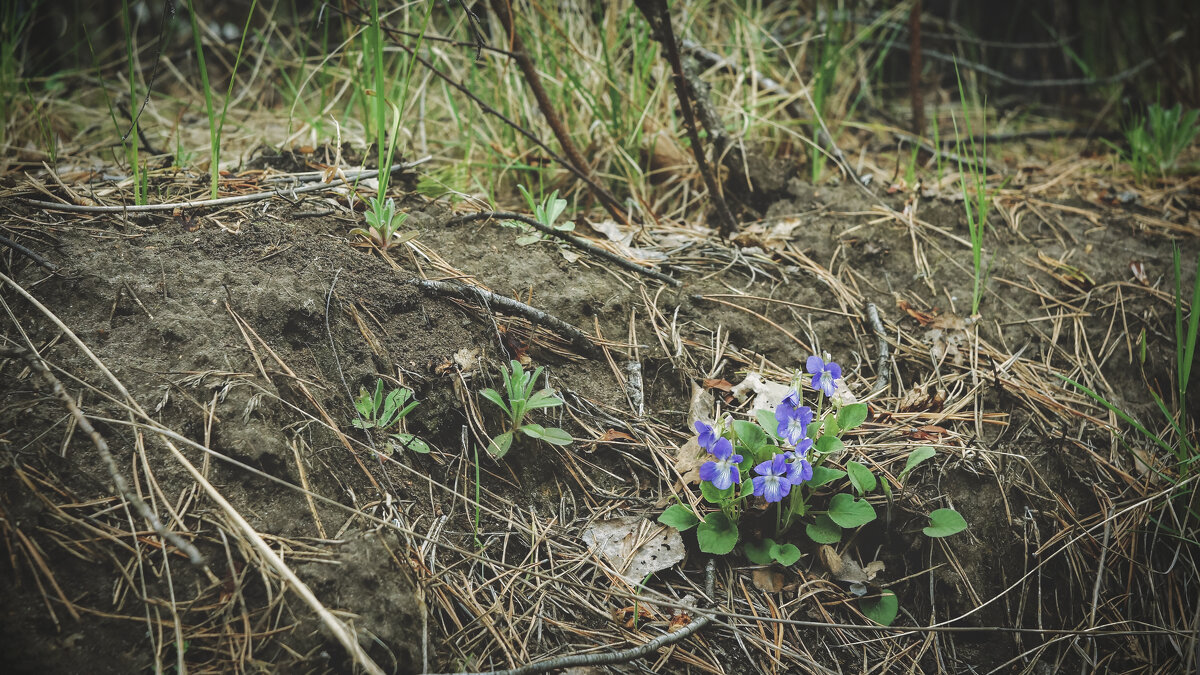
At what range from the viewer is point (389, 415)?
1453mm

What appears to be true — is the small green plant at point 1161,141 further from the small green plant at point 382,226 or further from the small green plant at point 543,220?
the small green plant at point 382,226

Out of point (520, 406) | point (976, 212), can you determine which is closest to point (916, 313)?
point (976, 212)

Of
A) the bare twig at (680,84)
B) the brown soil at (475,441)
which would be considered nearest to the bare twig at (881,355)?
the brown soil at (475,441)

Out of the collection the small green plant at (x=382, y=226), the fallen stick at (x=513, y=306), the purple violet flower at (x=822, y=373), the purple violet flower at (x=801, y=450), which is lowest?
the purple violet flower at (x=801, y=450)

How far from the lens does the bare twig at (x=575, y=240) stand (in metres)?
2.00

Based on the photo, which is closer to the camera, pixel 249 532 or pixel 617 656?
pixel 249 532

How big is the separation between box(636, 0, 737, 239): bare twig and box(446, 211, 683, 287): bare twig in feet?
Answer: 1.61

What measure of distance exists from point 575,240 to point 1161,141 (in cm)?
299

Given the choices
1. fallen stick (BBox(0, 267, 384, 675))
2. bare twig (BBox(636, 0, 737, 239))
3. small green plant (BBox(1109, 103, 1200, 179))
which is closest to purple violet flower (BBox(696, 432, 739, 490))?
fallen stick (BBox(0, 267, 384, 675))

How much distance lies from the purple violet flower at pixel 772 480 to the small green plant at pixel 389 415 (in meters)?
0.76

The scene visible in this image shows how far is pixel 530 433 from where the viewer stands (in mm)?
1482

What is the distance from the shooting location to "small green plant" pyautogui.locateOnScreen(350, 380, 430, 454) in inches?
56.7

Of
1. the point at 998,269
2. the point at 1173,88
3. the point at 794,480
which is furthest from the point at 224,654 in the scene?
the point at 1173,88

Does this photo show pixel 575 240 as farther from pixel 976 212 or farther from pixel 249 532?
pixel 976 212
